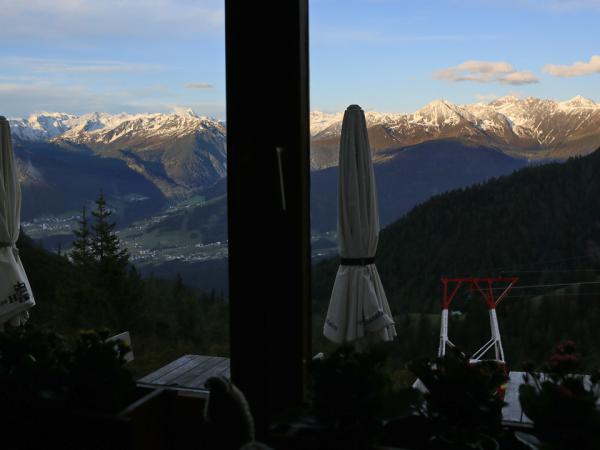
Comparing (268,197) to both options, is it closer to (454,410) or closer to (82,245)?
(454,410)

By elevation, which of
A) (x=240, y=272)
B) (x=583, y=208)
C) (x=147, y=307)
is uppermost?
(x=583, y=208)

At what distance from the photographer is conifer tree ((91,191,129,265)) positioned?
4.92m

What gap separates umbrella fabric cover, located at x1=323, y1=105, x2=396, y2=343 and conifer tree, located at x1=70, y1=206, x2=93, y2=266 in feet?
8.96

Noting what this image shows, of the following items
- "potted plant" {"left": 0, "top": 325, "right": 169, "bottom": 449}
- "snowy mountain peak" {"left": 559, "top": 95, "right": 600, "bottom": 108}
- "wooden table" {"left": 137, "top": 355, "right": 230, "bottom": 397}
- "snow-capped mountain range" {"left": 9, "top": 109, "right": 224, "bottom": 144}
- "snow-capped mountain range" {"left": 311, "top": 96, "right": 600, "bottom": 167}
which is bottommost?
"wooden table" {"left": 137, "top": 355, "right": 230, "bottom": 397}

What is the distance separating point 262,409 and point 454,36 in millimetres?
2215

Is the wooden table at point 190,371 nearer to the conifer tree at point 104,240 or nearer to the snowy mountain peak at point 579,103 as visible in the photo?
the conifer tree at point 104,240

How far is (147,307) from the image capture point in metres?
6.16

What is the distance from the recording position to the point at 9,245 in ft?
11.0

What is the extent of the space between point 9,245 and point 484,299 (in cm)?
290

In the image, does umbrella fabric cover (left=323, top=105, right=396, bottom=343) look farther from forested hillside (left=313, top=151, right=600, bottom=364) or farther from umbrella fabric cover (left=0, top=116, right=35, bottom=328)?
umbrella fabric cover (left=0, top=116, right=35, bottom=328)

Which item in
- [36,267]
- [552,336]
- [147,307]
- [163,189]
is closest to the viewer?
[552,336]

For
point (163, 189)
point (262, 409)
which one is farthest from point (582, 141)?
point (163, 189)

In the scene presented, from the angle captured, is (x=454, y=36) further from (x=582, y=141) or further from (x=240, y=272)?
(x=240, y=272)

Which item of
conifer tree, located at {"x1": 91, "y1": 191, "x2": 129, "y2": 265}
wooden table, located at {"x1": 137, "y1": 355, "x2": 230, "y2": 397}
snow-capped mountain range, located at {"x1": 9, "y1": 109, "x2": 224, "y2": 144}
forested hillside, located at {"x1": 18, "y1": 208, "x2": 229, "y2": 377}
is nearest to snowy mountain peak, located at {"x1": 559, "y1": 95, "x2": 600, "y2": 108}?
snow-capped mountain range, located at {"x1": 9, "y1": 109, "x2": 224, "y2": 144}
